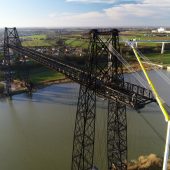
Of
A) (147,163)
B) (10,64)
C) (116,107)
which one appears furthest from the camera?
(10,64)

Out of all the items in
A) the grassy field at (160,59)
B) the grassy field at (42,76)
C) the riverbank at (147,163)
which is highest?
the grassy field at (160,59)

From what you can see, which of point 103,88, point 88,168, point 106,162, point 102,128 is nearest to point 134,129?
point 102,128

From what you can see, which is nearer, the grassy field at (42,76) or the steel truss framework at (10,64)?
the steel truss framework at (10,64)

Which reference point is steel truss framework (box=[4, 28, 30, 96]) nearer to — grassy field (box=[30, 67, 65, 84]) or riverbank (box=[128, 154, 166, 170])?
grassy field (box=[30, 67, 65, 84])

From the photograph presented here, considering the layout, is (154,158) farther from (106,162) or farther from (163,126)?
(163,126)

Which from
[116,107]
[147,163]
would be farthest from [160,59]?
[116,107]

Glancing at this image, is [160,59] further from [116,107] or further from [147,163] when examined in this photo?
[116,107]

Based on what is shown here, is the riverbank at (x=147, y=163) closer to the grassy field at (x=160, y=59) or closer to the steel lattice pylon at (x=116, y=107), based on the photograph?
the steel lattice pylon at (x=116, y=107)

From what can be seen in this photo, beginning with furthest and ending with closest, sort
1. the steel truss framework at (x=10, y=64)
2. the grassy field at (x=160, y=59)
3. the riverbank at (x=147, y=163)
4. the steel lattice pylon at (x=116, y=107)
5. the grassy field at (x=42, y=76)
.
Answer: the grassy field at (x=160, y=59)
the grassy field at (x=42, y=76)
the steel truss framework at (x=10, y=64)
the riverbank at (x=147, y=163)
the steel lattice pylon at (x=116, y=107)

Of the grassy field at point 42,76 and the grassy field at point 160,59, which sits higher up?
the grassy field at point 160,59

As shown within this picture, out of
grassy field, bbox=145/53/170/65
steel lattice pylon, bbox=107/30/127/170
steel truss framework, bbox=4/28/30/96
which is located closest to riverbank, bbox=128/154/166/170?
steel lattice pylon, bbox=107/30/127/170

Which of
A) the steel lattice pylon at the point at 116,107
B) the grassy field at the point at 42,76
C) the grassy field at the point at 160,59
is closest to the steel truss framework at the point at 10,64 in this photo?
the grassy field at the point at 42,76
